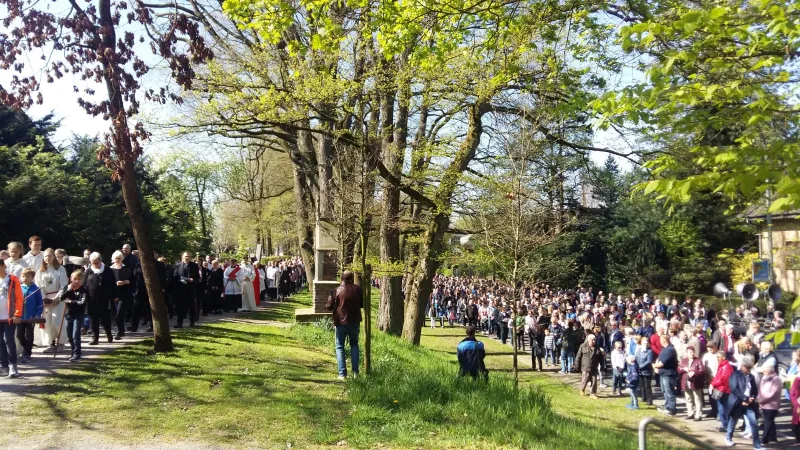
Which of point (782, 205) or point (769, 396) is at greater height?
point (782, 205)

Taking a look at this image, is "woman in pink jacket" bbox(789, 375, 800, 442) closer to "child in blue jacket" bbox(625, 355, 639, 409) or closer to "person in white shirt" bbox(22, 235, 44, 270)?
"child in blue jacket" bbox(625, 355, 639, 409)

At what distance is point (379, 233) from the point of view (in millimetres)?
16688

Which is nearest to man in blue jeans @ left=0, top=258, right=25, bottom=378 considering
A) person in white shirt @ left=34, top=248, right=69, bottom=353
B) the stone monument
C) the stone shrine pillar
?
person in white shirt @ left=34, top=248, right=69, bottom=353

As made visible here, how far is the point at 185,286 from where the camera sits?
13.4m

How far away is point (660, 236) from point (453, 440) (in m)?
33.1

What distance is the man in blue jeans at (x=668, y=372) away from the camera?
1395cm

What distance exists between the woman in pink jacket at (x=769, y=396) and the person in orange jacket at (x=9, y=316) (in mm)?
12732

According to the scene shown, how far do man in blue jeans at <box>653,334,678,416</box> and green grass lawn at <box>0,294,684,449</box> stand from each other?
6596mm

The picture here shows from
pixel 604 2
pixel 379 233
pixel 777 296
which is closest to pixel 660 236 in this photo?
pixel 777 296

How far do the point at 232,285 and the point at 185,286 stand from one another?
4153 millimetres

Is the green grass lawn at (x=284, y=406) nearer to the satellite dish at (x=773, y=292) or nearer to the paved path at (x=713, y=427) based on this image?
the paved path at (x=713, y=427)

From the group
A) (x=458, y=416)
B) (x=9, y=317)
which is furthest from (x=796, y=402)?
(x=9, y=317)

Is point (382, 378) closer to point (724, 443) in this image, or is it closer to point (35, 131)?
point (724, 443)

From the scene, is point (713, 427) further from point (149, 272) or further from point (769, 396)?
point (149, 272)
